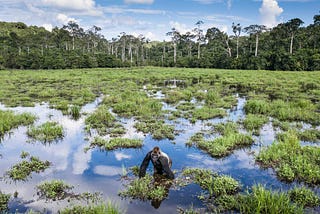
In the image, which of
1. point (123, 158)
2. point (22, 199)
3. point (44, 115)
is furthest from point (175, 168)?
point (44, 115)

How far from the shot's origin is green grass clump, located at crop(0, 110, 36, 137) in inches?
537

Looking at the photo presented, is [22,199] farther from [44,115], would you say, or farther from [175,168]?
[44,115]

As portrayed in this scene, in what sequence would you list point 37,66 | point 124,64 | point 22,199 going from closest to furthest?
point 22,199 → point 37,66 → point 124,64

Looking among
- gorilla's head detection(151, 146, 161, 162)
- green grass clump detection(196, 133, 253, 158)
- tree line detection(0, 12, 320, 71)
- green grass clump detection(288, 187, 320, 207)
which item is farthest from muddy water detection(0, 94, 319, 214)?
tree line detection(0, 12, 320, 71)

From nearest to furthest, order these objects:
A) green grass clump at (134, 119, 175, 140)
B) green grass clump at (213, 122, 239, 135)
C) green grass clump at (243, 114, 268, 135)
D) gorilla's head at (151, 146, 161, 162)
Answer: gorilla's head at (151, 146, 161, 162) → green grass clump at (134, 119, 175, 140) → green grass clump at (213, 122, 239, 135) → green grass clump at (243, 114, 268, 135)

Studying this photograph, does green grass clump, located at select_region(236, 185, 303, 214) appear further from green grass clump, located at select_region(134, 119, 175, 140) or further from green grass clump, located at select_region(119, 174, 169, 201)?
green grass clump, located at select_region(134, 119, 175, 140)

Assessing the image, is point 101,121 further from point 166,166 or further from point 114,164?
point 166,166

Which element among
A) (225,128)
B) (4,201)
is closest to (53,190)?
(4,201)

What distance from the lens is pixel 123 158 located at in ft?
33.9

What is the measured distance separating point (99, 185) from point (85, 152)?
292 centimetres

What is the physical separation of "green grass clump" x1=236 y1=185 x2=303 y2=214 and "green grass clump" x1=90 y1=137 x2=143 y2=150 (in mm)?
5438

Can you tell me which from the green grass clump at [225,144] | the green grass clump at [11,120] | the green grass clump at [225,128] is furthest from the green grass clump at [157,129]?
the green grass clump at [11,120]

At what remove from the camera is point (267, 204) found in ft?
21.1

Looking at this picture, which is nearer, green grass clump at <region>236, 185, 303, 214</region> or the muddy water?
green grass clump at <region>236, 185, 303, 214</region>
